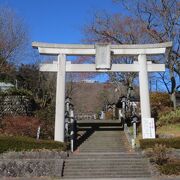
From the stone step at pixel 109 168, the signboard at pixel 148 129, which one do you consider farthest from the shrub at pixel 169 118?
the stone step at pixel 109 168

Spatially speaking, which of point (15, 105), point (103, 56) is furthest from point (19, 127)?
point (103, 56)

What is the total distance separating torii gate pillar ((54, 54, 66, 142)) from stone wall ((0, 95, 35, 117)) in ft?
27.0

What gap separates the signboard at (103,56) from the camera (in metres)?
26.2

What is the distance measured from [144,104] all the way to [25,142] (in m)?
8.81

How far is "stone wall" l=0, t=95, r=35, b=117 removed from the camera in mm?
32281

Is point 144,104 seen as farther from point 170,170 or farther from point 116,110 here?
point 116,110

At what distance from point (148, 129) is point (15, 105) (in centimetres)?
1386

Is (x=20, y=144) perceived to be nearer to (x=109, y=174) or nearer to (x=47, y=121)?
(x=109, y=174)

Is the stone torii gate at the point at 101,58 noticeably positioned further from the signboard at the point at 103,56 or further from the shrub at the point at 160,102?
the shrub at the point at 160,102

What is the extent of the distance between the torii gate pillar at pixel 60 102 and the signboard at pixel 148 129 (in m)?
5.48

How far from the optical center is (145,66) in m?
26.2

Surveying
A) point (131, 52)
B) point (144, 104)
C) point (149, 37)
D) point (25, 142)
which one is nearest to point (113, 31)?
point (149, 37)

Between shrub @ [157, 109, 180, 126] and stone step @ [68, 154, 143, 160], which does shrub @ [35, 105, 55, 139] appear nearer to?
stone step @ [68, 154, 143, 160]

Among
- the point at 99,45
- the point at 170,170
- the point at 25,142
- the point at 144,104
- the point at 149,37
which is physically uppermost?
the point at 149,37
